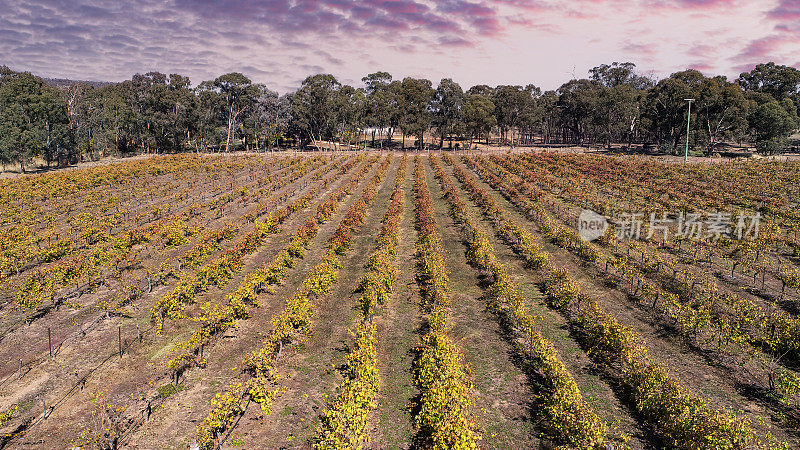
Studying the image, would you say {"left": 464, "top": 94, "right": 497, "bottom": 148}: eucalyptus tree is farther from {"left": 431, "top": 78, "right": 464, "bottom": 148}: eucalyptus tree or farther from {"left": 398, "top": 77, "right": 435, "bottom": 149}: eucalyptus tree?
{"left": 398, "top": 77, "right": 435, "bottom": 149}: eucalyptus tree

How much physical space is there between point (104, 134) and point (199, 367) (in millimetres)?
87285

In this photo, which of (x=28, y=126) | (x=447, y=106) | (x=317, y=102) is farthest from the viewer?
(x=447, y=106)

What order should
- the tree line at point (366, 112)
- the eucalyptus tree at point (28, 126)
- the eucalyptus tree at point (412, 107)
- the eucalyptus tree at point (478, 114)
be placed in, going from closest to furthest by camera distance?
the eucalyptus tree at point (28, 126), the tree line at point (366, 112), the eucalyptus tree at point (412, 107), the eucalyptus tree at point (478, 114)

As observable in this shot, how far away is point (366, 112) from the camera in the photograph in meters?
86.5

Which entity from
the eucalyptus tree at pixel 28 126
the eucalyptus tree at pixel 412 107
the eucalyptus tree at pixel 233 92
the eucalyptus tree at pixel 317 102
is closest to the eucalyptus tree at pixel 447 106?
the eucalyptus tree at pixel 412 107

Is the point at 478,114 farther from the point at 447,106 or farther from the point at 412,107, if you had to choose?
the point at 412,107

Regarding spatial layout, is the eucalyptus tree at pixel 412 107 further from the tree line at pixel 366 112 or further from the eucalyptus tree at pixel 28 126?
the eucalyptus tree at pixel 28 126

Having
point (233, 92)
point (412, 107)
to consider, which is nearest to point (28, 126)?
point (233, 92)

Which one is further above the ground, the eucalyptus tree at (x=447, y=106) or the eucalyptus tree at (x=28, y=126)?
the eucalyptus tree at (x=447, y=106)

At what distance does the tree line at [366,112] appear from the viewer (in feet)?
228

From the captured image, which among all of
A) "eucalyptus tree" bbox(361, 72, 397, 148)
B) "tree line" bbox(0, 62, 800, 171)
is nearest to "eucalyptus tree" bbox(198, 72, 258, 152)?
"tree line" bbox(0, 62, 800, 171)

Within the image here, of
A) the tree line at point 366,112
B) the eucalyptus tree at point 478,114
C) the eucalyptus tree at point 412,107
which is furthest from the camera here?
the eucalyptus tree at point 478,114

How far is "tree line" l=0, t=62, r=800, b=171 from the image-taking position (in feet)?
228

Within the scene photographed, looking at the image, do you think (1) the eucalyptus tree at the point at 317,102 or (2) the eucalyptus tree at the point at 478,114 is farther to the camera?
(2) the eucalyptus tree at the point at 478,114
